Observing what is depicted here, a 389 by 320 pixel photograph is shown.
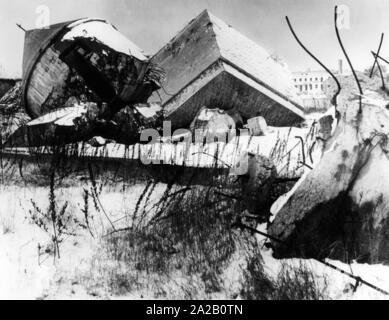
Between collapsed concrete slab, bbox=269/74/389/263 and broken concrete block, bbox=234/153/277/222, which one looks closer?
collapsed concrete slab, bbox=269/74/389/263

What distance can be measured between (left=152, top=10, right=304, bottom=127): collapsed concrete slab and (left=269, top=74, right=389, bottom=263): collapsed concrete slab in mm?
2438

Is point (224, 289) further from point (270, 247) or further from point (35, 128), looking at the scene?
point (35, 128)

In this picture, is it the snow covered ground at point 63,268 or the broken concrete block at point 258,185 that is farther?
the broken concrete block at point 258,185

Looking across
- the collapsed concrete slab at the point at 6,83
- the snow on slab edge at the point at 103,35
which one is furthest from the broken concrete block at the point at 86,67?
the collapsed concrete slab at the point at 6,83

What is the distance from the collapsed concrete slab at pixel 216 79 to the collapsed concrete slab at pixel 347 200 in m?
2.44

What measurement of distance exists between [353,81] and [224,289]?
5.14ft

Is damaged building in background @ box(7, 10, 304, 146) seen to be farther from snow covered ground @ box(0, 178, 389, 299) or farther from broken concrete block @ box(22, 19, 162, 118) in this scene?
snow covered ground @ box(0, 178, 389, 299)

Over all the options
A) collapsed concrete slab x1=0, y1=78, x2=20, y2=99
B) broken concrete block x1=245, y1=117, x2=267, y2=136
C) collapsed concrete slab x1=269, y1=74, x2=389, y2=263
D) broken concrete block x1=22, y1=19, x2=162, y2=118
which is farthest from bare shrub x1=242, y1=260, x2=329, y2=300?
collapsed concrete slab x1=0, y1=78, x2=20, y2=99

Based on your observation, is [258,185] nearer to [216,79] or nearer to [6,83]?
[216,79]

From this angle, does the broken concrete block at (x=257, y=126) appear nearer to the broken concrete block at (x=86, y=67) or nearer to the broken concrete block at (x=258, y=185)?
the broken concrete block at (x=86, y=67)

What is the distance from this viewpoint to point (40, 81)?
4.91 m

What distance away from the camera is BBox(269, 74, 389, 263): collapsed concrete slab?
A: 250 cm

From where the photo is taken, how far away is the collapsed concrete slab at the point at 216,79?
489 cm

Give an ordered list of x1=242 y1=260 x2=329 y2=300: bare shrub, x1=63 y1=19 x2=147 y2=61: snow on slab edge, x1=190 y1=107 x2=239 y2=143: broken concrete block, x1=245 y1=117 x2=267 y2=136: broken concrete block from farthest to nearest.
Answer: x1=245 y1=117 x2=267 y2=136: broken concrete block → x1=190 y1=107 x2=239 y2=143: broken concrete block → x1=63 y1=19 x2=147 y2=61: snow on slab edge → x1=242 y1=260 x2=329 y2=300: bare shrub
